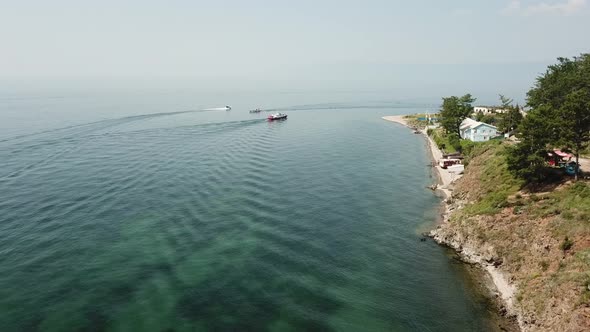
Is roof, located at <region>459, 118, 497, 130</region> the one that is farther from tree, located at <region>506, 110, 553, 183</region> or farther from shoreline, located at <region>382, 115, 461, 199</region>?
tree, located at <region>506, 110, 553, 183</region>

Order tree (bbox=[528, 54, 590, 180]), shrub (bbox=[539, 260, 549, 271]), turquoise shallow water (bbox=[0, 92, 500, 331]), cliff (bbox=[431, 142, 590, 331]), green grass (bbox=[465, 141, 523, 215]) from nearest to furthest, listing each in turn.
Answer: cliff (bbox=[431, 142, 590, 331])
turquoise shallow water (bbox=[0, 92, 500, 331])
shrub (bbox=[539, 260, 549, 271])
tree (bbox=[528, 54, 590, 180])
green grass (bbox=[465, 141, 523, 215])

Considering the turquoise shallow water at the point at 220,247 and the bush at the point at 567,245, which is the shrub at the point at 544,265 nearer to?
the bush at the point at 567,245

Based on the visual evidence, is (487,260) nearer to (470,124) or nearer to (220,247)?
(220,247)

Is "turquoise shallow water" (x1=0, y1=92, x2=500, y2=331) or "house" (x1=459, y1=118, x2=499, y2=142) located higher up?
"house" (x1=459, y1=118, x2=499, y2=142)

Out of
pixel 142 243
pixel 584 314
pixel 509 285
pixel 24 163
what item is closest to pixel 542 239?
pixel 509 285

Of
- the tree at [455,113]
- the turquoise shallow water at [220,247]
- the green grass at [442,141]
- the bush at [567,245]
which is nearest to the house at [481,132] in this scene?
the tree at [455,113]

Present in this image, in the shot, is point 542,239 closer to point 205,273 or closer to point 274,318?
point 274,318

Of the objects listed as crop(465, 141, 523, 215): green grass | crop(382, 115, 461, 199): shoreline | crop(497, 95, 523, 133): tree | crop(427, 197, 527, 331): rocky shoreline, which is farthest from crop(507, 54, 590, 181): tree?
crop(497, 95, 523, 133): tree
